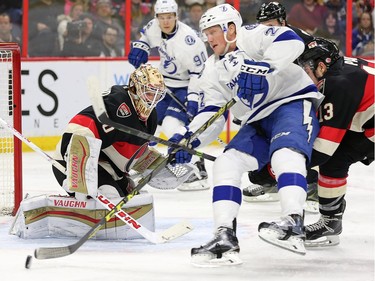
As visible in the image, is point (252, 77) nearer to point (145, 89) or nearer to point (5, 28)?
point (145, 89)

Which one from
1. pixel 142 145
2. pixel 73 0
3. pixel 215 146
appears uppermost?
pixel 73 0

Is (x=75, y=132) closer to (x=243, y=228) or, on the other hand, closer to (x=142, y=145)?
(x=142, y=145)

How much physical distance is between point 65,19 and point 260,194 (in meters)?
2.58

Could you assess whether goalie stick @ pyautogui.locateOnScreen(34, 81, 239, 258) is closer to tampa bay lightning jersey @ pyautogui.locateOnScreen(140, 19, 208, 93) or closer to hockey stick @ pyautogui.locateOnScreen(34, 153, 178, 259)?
hockey stick @ pyautogui.locateOnScreen(34, 153, 178, 259)

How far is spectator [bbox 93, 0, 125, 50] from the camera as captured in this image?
23.7 feet

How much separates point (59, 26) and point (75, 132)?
10.7 feet

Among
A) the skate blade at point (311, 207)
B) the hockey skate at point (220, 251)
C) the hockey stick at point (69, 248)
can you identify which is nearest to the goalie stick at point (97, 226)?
the hockey stick at point (69, 248)

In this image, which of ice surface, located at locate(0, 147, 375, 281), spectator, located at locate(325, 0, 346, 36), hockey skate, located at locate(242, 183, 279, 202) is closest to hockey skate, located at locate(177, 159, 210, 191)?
hockey skate, located at locate(242, 183, 279, 202)

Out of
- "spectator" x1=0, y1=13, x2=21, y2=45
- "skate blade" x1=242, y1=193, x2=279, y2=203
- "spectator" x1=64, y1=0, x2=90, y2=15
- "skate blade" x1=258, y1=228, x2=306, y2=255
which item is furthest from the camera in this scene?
"spectator" x1=64, y1=0, x2=90, y2=15

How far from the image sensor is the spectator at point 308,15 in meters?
7.52

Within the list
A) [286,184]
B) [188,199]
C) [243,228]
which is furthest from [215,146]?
[286,184]

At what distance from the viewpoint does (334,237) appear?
4.12m

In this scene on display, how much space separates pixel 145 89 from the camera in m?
4.05

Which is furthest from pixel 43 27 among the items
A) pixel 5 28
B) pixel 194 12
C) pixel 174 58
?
pixel 174 58
